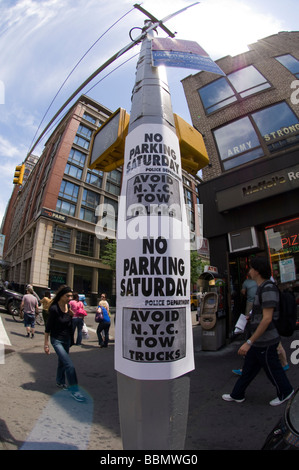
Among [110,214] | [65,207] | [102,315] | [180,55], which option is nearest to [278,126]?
[180,55]

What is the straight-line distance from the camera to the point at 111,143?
8.63 feet

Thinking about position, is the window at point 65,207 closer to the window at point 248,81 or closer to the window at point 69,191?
the window at point 69,191

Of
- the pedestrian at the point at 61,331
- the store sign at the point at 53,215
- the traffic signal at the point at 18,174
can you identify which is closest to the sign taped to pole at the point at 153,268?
the pedestrian at the point at 61,331

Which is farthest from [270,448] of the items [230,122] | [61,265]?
[61,265]

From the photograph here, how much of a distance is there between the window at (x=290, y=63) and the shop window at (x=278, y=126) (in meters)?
1.72

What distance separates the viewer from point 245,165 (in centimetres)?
943

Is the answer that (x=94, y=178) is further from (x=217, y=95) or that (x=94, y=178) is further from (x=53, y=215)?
(x=217, y=95)

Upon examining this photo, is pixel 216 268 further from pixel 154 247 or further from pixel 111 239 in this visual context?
pixel 111 239

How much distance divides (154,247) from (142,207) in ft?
1.10

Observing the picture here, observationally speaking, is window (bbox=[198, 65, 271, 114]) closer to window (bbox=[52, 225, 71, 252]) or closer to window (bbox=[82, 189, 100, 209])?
window (bbox=[52, 225, 71, 252])

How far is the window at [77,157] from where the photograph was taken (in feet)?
102

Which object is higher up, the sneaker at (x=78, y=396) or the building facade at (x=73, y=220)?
the building facade at (x=73, y=220)

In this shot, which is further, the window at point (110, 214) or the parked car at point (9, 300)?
the window at point (110, 214)

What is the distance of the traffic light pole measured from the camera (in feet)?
5.56
